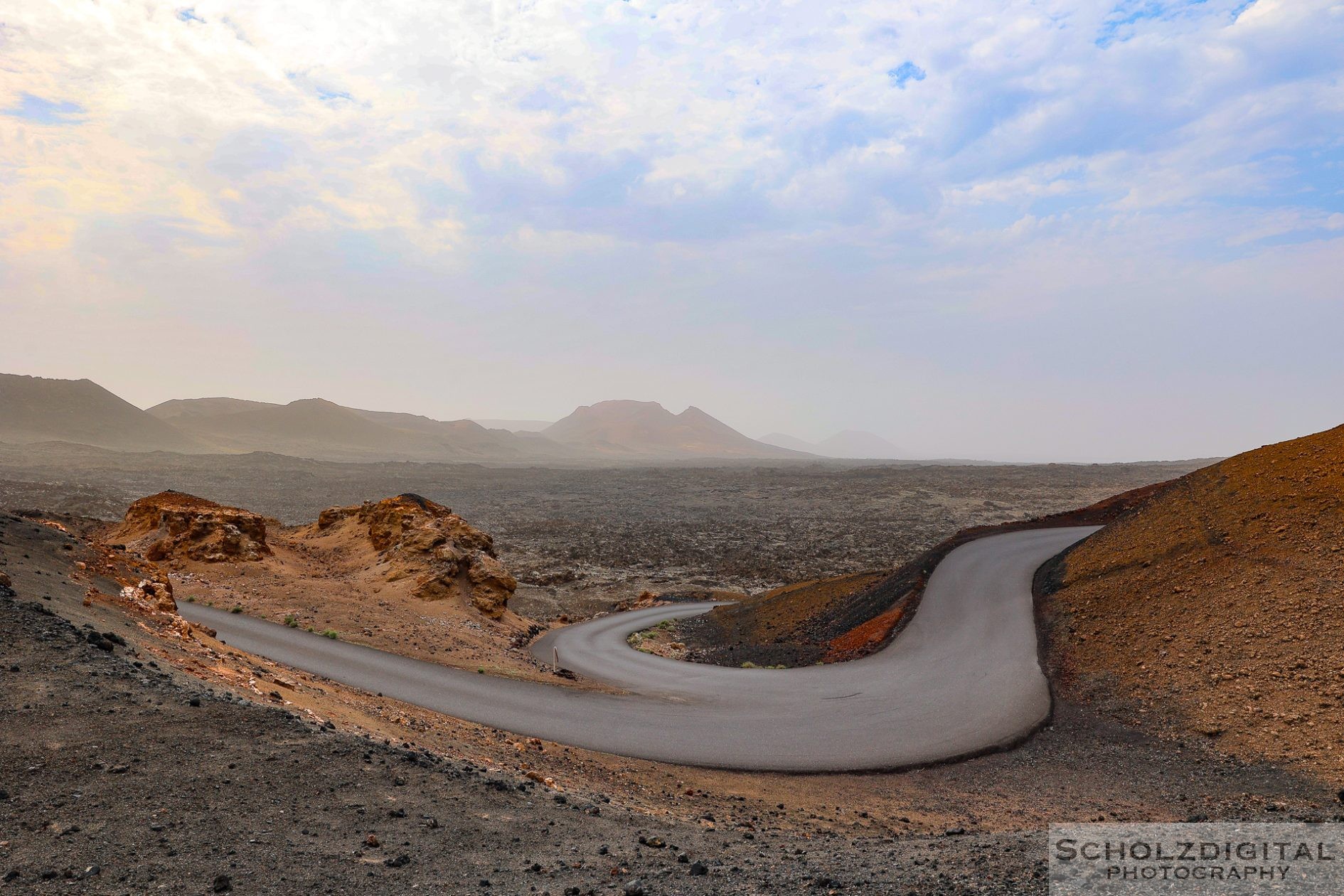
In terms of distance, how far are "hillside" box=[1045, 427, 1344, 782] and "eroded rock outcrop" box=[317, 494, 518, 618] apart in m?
21.6

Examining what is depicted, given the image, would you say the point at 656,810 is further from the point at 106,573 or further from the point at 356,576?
the point at 356,576

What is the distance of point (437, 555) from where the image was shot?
2859 cm

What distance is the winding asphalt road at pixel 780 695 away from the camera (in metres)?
13.7

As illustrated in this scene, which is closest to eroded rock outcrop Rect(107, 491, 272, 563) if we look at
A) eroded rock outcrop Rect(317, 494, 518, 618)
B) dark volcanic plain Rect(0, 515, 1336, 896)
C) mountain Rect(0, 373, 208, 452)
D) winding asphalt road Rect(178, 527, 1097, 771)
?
eroded rock outcrop Rect(317, 494, 518, 618)

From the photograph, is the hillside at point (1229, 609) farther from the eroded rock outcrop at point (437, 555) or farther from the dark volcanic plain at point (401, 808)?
the eroded rock outcrop at point (437, 555)

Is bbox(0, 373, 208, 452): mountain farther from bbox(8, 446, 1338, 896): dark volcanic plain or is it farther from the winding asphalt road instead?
bbox(8, 446, 1338, 896): dark volcanic plain

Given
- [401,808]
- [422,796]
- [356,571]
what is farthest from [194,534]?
[401,808]

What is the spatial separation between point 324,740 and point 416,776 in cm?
132

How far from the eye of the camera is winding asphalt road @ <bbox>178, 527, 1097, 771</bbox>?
44.9 feet

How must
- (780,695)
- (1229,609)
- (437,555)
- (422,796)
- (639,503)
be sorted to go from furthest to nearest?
(639,503) → (437,555) → (780,695) → (1229,609) → (422,796)

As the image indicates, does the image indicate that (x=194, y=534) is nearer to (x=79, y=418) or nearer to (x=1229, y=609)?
(x=1229, y=609)

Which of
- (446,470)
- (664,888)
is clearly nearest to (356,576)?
(664,888)

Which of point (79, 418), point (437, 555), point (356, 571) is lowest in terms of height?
point (356, 571)

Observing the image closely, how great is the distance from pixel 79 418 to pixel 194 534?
20074 centimetres
